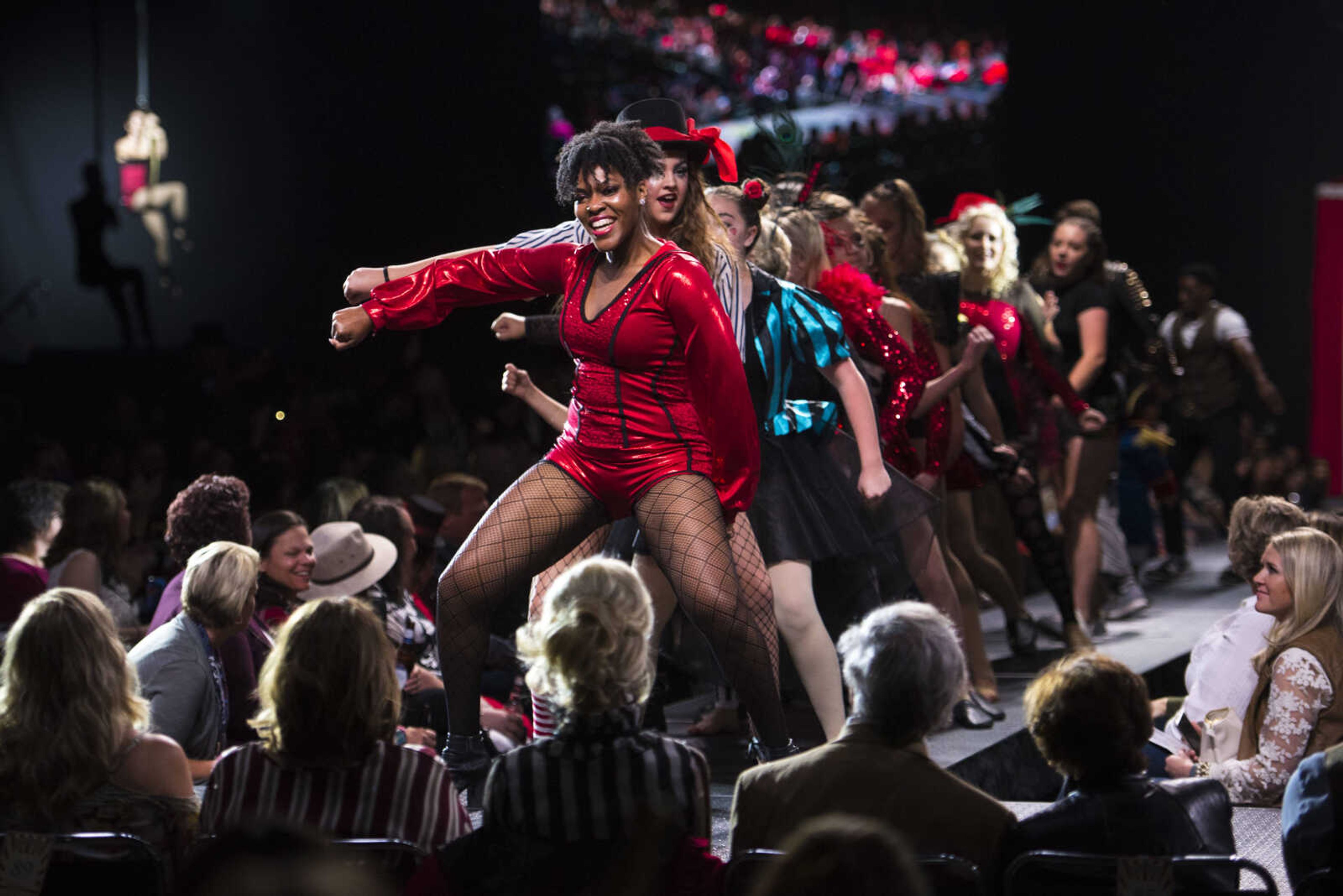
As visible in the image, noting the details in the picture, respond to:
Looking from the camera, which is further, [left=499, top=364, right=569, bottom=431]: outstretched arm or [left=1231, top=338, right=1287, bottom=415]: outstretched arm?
[left=1231, top=338, right=1287, bottom=415]: outstretched arm

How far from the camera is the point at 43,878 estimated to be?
2287 millimetres

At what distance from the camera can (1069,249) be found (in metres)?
5.95

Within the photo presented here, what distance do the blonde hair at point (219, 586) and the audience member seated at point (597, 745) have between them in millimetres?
1221

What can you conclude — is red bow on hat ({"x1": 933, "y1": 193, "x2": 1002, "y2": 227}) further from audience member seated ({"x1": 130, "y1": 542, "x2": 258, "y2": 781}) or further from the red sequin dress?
audience member seated ({"x1": 130, "y1": 542, "x2": 258, "y2": 781})

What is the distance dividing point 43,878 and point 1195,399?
23.0ft

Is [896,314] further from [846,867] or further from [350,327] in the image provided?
[846,867]

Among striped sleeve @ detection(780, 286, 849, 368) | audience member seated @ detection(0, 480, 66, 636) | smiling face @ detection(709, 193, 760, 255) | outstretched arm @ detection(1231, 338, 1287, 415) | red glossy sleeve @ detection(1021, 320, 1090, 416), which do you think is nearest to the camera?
striped sleeve @ detection(780, 286, 849, 368)

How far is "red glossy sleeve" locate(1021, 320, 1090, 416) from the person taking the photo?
5586 mm

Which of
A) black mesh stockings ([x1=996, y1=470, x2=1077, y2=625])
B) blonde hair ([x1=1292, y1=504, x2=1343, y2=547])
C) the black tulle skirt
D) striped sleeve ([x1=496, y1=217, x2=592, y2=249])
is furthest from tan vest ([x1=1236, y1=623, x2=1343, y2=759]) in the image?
black mesh stockings ([x1=996, y1=470, x2=1077, y2=625])

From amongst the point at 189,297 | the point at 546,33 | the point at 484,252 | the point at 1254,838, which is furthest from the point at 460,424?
the point at 1254,838

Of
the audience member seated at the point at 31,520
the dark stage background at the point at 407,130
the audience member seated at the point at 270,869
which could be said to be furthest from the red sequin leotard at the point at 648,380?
the dark stage background at the point at 407,130

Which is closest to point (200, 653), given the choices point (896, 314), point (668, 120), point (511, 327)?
point (511, 327)

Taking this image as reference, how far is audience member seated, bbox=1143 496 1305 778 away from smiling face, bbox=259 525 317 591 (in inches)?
80.5

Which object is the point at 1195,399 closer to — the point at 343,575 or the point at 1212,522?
the point at 1212,522
